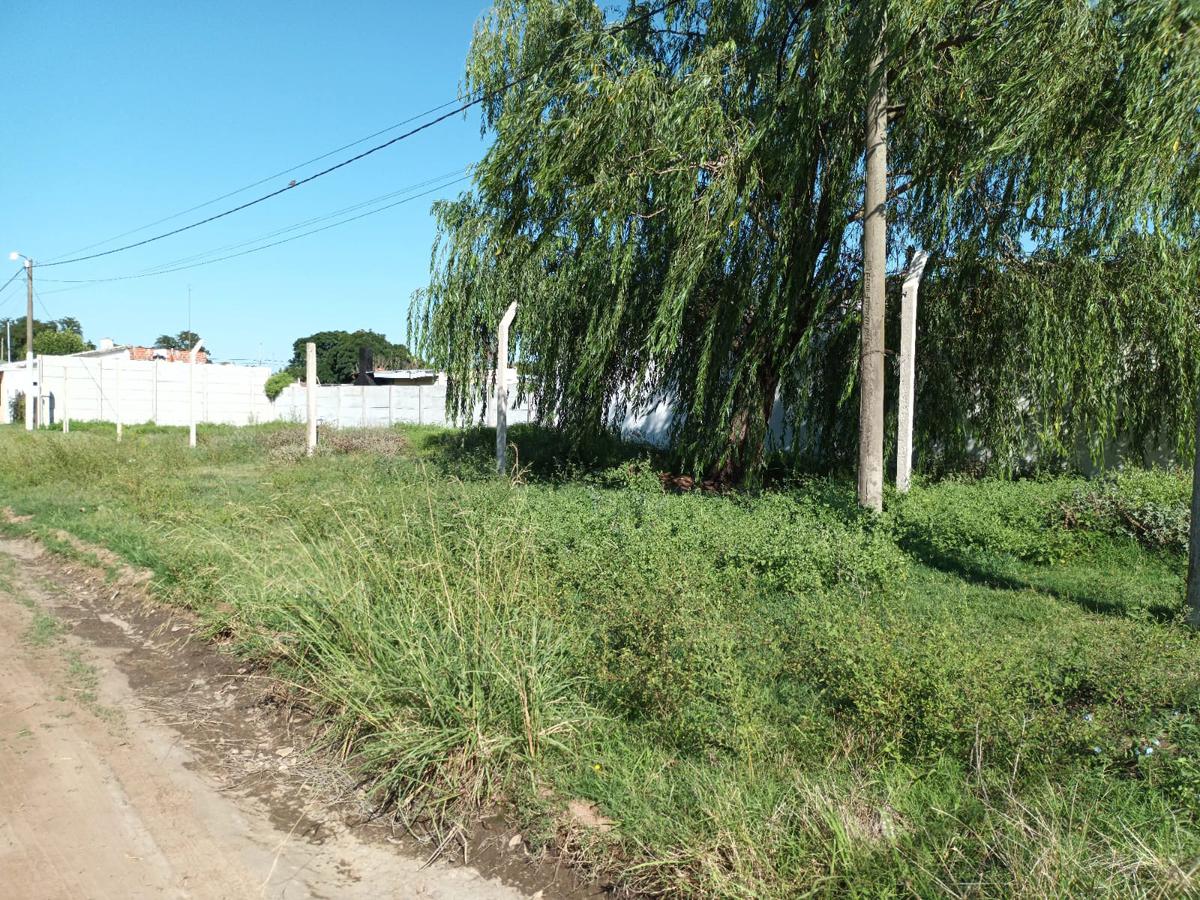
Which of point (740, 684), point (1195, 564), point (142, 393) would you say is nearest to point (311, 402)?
point (740, 684)

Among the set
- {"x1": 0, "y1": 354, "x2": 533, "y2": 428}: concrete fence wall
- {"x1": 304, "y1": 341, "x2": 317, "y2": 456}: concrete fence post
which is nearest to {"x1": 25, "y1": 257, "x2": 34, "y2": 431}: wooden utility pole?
{"x1": 0, "y1": 354, "x2": 533, "y2": 428}: concrete fence wall

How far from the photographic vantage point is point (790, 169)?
9.87 metres

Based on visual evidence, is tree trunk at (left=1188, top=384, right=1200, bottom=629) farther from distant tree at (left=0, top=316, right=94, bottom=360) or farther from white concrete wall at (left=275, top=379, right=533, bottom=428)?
distant tree at (left=0, top=316, right=94, bottom=360)

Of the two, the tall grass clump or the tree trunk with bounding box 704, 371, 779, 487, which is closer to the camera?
the tall grass clump

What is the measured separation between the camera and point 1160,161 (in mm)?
8500

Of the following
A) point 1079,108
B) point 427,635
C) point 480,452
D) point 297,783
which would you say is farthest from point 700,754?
point 480,452

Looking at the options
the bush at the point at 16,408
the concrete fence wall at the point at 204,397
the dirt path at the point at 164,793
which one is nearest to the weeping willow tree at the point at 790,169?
the dirt path at the point at 164,793

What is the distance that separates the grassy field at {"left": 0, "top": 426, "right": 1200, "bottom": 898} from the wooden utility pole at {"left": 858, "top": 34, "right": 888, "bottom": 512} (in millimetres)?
893

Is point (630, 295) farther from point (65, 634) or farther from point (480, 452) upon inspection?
point (65, 634)

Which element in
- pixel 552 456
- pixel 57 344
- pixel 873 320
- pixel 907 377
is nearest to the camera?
pixel 873 320

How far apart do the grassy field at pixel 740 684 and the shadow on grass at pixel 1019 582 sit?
46 millimetres

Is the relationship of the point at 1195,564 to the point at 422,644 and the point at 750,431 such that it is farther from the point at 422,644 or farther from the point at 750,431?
the point at 750,431

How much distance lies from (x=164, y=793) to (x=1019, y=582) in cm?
640

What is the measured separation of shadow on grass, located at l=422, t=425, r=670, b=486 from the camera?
1220cm
